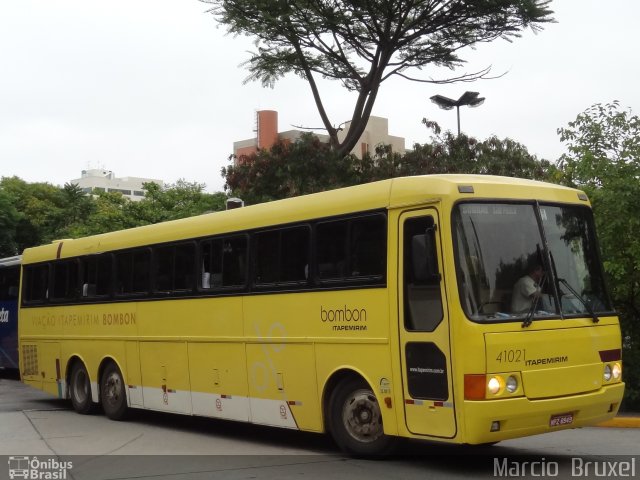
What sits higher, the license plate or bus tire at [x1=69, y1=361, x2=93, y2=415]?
the license plate

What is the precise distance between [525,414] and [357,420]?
2.11 metres

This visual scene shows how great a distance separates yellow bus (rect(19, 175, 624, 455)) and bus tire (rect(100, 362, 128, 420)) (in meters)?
1.83

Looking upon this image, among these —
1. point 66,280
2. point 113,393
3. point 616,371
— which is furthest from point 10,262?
point 616,371

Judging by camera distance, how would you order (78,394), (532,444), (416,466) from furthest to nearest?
(78,394), (532,444), (416,466)

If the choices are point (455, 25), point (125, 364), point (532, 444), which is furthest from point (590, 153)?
point (455, 25)

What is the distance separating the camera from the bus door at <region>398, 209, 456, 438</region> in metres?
8.70

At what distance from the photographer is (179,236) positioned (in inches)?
527

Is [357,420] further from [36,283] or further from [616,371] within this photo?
[36,283]

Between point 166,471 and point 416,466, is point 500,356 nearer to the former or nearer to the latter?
point 416,466

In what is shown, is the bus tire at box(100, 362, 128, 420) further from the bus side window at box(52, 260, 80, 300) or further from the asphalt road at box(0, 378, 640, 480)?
the bus side window at box(52, 260, 80, 300)

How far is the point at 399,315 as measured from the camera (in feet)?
30.6

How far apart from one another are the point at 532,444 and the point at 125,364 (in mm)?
6929

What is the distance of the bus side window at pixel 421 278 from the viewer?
8922mm

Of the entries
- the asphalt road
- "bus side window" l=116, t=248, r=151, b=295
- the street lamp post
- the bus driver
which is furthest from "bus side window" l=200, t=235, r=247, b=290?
the street lamp post
